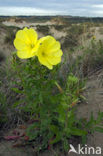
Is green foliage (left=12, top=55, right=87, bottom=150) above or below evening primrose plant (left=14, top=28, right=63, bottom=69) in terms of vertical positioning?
below

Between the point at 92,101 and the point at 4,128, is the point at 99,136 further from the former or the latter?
the point at 4,128

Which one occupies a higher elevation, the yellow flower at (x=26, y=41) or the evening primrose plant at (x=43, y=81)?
the yellow flower at (x=26, y=41)

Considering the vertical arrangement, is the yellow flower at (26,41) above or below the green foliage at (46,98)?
above

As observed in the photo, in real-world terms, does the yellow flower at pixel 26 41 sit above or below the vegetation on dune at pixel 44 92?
above

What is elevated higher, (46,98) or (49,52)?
(49,52)

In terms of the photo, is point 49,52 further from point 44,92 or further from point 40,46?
point 44,92

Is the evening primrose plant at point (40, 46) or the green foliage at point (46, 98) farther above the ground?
the evening primrose plant at point (40, 46)

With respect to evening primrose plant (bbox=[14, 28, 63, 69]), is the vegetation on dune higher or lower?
lower

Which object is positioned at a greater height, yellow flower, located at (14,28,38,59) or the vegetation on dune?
yellow flower, located at (14,28,38,59)

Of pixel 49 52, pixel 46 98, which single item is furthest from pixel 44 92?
pixel 49 52
